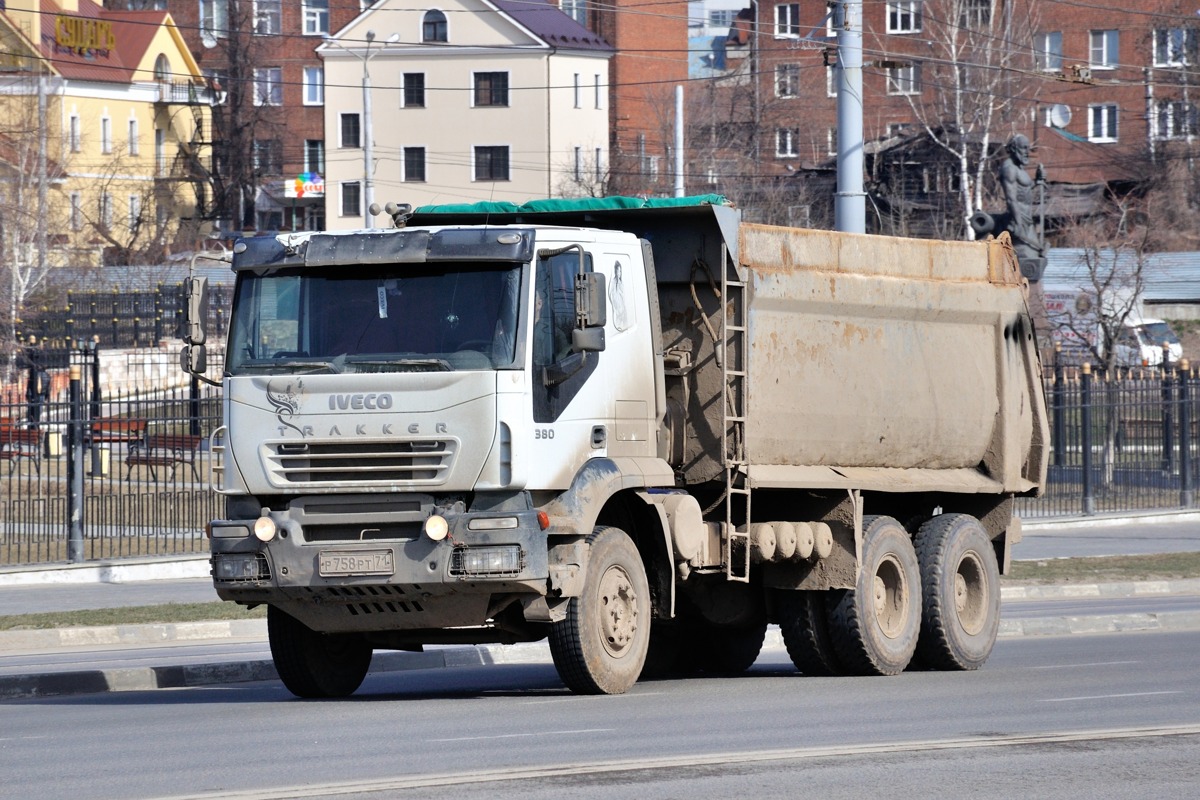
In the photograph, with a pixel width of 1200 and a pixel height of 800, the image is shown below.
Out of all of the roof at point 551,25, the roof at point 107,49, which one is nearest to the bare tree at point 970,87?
the roof at point 551,25

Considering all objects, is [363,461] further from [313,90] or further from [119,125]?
[313,90]

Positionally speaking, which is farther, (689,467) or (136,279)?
(136,279)

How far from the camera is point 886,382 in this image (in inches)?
564

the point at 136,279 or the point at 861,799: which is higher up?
the point at 136,279

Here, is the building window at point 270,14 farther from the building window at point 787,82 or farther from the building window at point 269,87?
the building window at point 787,82

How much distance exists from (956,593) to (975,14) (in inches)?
2370

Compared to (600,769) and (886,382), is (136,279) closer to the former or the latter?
(886,382)

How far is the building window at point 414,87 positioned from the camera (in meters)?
82.5

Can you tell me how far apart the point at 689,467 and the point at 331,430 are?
2720 millimetres

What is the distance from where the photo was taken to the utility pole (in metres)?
20.0

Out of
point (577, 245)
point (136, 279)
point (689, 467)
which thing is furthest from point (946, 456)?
point (136, 279)

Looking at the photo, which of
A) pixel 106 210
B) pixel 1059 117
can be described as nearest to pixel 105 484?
pixel 1059 117

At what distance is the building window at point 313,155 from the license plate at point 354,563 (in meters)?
87.3

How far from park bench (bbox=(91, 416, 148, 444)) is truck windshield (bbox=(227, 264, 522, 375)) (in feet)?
39.7
